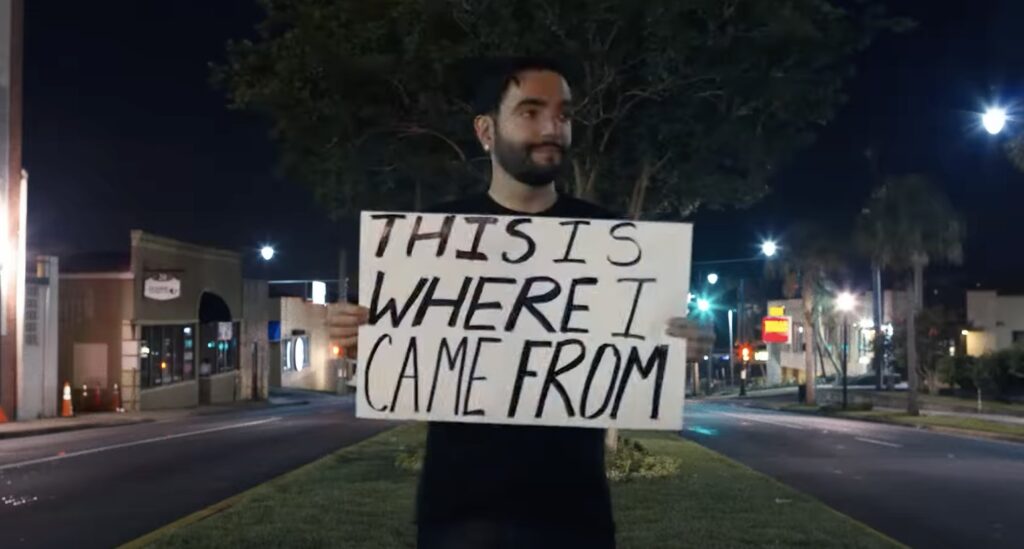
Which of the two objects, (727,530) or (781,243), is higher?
(781,243)

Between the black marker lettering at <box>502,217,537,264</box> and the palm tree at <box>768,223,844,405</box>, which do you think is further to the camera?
the palm tree at <box>768,223,844,405</box>

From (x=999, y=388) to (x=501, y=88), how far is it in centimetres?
4357

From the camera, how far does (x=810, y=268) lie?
49438 millimetres

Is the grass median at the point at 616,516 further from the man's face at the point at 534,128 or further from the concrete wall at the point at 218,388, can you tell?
the concrete wall at the point at 218,388

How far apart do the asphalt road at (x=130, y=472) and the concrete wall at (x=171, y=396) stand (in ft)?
38.3

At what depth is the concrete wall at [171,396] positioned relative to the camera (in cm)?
3934

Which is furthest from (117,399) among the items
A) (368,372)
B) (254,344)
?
Result: (368,372)

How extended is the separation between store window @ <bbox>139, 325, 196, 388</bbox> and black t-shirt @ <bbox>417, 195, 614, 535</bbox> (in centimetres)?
3638

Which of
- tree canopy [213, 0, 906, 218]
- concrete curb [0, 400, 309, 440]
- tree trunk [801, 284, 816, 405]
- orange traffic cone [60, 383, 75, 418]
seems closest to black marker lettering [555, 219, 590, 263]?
tree canopy [213, 0, 906, 218]

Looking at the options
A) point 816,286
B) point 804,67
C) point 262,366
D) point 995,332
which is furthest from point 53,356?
point 995,332

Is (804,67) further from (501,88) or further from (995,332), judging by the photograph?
(995,332)

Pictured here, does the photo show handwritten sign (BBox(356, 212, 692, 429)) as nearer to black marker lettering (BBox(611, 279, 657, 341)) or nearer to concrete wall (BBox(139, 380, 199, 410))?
black marker lettering (BBox(611, 279, 657, 341))

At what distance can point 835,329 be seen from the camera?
62.6 m

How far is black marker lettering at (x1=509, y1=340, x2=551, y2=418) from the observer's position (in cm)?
373
